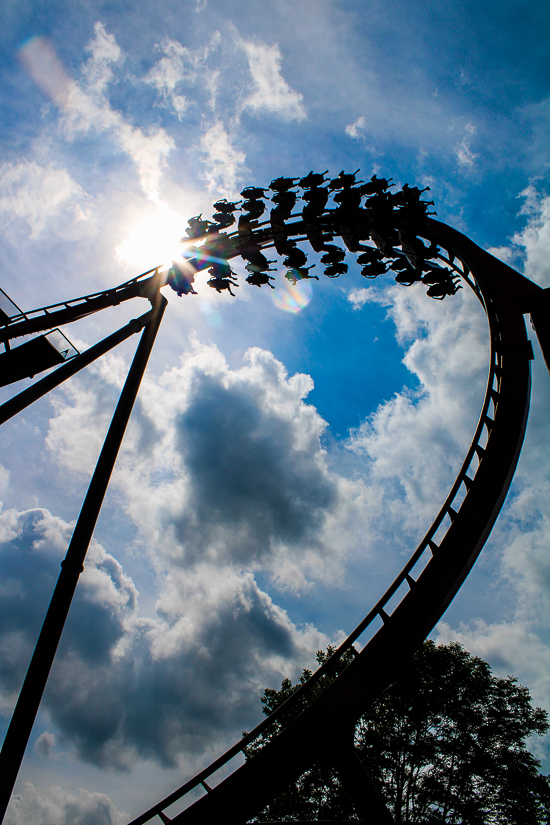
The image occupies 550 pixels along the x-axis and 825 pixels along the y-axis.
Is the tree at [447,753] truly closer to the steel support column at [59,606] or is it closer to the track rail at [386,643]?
the track rail at [386,643]

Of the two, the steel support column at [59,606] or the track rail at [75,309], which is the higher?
the track rail at [75,309]

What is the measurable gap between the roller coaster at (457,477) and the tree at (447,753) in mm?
11086

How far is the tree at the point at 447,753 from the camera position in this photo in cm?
1359

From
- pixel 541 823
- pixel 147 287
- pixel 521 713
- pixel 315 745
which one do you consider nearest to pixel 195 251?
pixel 147 287

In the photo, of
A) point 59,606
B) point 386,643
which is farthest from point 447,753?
point 59,606

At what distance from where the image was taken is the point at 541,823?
13273mm

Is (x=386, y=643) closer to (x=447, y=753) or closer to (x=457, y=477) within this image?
(x=457, y=477)

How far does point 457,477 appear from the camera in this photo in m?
6.27

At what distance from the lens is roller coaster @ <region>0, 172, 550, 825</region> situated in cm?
477

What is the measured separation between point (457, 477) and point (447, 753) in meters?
14.1

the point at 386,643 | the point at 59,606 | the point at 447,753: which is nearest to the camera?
the point at 59,606

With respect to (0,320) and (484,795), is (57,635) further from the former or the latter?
(484,795)

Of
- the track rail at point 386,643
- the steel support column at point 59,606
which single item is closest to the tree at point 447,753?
the track rail at point 386,643

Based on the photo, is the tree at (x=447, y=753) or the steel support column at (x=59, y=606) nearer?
the steel support column at (x=59, y=606)
